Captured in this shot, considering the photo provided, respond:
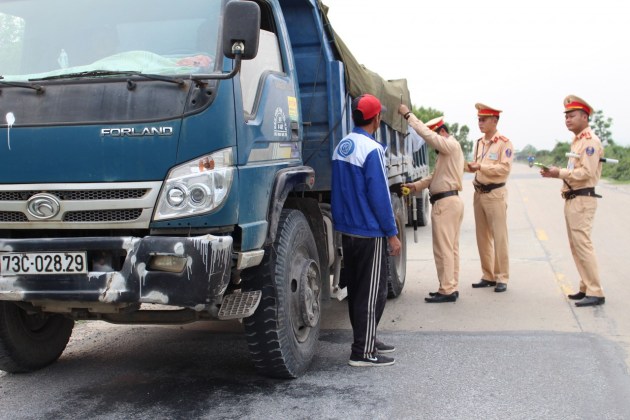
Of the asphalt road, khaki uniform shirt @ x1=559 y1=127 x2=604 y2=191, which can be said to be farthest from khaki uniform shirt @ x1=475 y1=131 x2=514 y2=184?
the asphalt road

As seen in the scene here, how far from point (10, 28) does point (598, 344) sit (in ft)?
15.5

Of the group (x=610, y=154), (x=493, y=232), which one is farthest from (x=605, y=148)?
(x=493, y=232)

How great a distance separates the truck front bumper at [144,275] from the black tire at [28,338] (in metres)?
1.12

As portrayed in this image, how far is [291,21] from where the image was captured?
5801mm

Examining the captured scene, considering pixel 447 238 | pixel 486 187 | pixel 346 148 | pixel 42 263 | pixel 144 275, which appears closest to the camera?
pixel 144 275

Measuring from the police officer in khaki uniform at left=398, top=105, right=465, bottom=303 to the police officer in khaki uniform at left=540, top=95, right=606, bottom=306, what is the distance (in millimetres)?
937

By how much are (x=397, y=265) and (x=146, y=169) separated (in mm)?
4132

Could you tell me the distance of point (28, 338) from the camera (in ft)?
16.9

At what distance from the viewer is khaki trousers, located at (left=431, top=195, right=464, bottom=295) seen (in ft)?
24.7

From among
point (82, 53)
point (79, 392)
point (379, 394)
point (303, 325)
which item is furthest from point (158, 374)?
point (82, 53)

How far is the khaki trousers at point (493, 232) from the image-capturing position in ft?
26.3

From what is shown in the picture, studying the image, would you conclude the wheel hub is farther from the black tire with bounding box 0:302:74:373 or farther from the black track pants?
the black tire with bounding box 0:302:74:373

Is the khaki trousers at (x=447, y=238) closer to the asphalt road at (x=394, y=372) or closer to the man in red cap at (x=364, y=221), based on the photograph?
the asphalt road at (x=394, y=372)

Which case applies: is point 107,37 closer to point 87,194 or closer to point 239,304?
point 87,194
